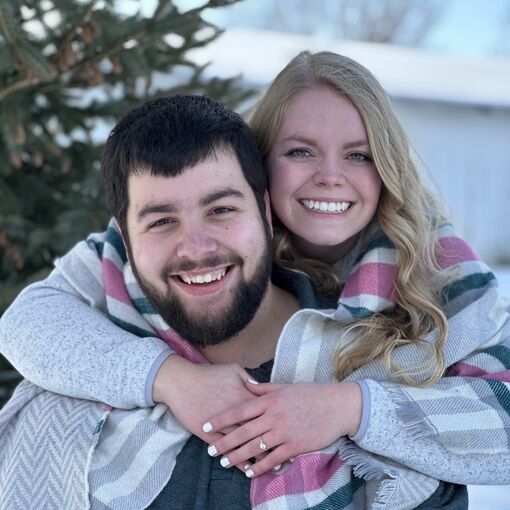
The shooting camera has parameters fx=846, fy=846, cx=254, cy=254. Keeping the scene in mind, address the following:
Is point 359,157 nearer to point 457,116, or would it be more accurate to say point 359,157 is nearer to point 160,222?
point 160,222

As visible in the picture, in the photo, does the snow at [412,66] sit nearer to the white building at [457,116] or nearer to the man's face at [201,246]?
the white building at [457,116]

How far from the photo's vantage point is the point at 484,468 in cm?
196

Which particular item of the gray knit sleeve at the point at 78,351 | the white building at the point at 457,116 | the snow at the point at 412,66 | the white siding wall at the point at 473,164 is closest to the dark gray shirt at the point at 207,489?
the gray knit sleeve at the point at 78,351

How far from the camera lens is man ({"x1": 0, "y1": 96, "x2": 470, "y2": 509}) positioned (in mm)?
1978

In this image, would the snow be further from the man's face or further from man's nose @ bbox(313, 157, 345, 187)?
the man's face

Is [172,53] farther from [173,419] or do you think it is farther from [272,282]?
[173,419]

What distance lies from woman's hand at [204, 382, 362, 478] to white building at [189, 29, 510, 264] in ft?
27.6

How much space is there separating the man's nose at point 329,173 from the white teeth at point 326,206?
2.1 inches

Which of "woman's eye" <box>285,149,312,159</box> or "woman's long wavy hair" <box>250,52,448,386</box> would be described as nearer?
"woman's long wavy hair" <box>250,52,448,386</box>

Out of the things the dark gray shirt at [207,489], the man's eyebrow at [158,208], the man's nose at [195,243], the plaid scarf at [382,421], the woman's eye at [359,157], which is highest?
the man's eyebrow at [158,208]

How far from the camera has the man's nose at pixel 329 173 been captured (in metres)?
2.26

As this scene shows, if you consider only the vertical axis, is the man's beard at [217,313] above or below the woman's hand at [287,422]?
above

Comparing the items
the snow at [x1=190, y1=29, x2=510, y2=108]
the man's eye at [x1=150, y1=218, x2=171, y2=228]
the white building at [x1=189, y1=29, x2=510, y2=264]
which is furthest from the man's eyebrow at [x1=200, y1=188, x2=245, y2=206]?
the white building at [x1=189, y1=29, x2=510, y2=264]

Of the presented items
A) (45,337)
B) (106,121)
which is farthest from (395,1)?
(45,337)
